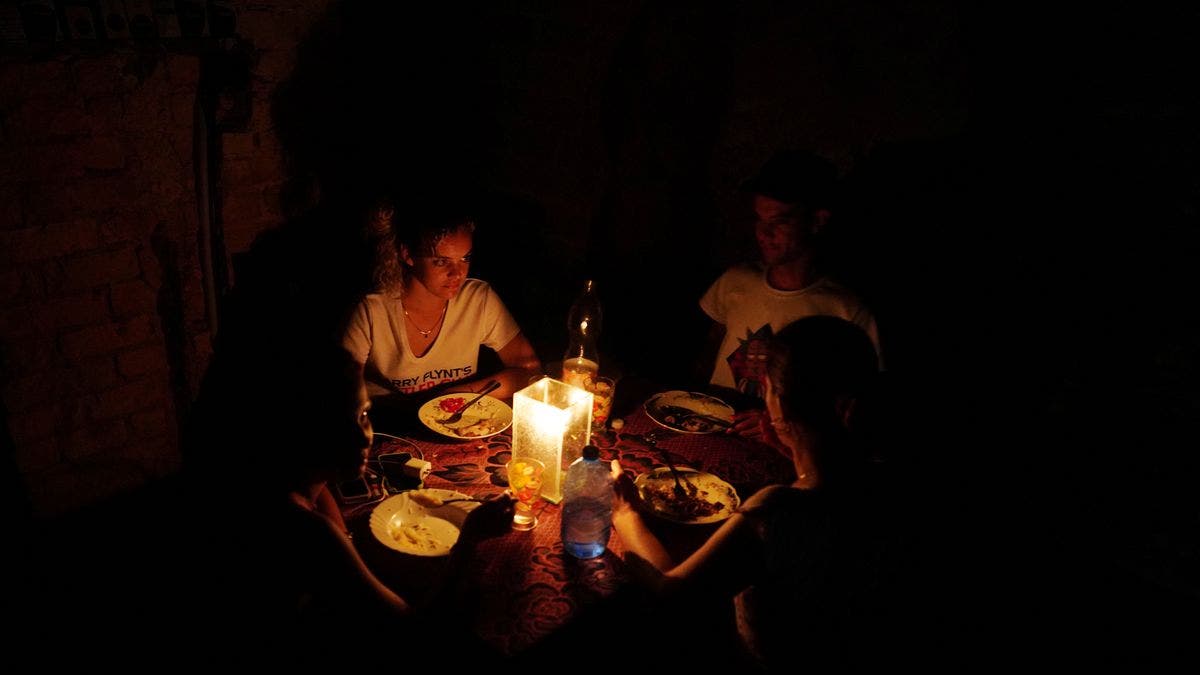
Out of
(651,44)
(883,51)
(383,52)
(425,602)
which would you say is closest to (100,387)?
(383,52)

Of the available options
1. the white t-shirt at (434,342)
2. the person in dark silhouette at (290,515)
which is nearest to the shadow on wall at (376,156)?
the white t-shirt at (434,342)

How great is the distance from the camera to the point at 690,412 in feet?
9.34

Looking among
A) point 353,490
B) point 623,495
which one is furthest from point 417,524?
point 623,495

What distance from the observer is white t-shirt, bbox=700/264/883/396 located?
3236mm

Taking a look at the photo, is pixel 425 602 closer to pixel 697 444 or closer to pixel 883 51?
pixel 697 444

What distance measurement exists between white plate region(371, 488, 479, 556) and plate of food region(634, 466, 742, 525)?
1.90 feet

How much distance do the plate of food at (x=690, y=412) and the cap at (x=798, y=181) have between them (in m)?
1.00

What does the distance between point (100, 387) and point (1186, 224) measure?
5045mm

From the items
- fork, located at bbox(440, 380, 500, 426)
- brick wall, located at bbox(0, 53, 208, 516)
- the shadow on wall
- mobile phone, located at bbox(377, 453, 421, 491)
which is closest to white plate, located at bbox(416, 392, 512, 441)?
fork, located at bbox(440, 380, 500, 426)

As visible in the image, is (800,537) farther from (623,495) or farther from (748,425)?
(748,425)

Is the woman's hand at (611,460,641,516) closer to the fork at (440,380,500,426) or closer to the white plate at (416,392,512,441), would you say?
the white plate at (416,392,512,441)

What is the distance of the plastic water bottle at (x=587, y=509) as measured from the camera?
191cm

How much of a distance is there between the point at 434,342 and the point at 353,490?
123 centimetres

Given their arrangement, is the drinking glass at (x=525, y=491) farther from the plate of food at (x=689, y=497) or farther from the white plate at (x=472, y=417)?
the white plate at (x=472, y=417)
